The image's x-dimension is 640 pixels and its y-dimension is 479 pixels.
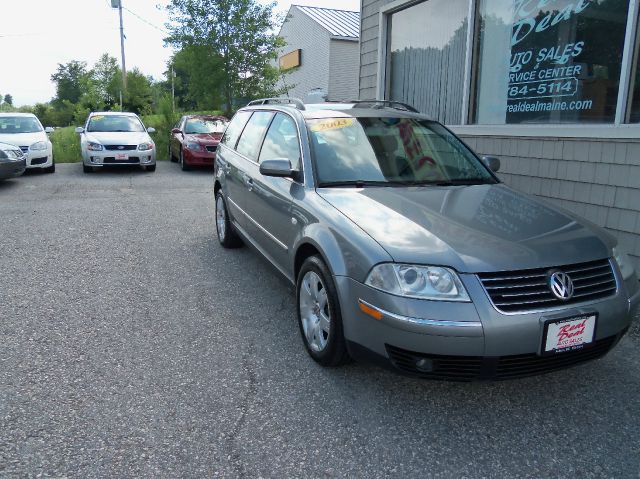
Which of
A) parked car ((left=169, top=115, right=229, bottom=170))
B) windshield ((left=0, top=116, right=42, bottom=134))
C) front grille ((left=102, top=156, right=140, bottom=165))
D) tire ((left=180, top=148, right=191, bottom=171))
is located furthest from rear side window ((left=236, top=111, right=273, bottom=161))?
windshield ((left=0, top=116, right=42, bottom=134))

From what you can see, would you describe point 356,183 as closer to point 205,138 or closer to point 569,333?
point 569,333

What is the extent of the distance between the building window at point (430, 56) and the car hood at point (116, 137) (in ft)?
22.6

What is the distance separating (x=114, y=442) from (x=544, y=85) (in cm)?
553

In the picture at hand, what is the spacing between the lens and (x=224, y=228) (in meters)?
6.00

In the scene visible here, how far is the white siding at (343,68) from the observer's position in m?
24.5

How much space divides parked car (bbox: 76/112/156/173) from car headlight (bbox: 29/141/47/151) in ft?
2.58

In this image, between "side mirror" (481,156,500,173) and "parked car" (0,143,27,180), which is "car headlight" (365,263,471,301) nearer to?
"side mirror" (481,156,500,173)

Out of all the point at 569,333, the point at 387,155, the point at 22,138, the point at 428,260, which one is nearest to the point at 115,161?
the point at 22,138

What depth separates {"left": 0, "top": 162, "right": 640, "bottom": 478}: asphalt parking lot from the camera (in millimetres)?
2430

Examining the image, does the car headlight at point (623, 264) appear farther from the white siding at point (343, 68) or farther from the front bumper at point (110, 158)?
the white siding at point (343, 68)

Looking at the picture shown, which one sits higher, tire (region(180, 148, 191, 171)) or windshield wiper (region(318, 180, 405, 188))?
windshield wiper (region(318, 180, 405, 188))

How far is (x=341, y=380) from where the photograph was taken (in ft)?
10.4

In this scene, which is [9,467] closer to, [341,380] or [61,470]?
[61,470]

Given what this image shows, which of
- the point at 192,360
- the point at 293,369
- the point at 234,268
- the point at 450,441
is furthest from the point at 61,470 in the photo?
the point at 234,268
